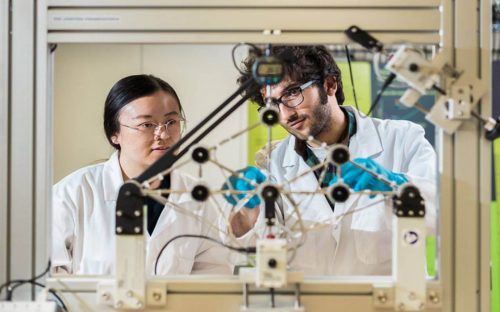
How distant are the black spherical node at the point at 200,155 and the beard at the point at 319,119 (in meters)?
0.95

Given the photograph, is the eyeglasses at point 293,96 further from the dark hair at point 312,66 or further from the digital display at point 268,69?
the digital display at point 268,69

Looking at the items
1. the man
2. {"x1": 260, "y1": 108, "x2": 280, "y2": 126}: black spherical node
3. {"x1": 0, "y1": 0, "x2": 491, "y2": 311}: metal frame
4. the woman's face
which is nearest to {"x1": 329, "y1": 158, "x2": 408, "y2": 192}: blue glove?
the man

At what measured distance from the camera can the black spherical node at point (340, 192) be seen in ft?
4.18

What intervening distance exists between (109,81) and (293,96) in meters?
1.38

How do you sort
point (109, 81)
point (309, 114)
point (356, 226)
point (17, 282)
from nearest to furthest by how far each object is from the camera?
point (17, 282)
point (356, 226)
point (309, 114)
point (109, 81)

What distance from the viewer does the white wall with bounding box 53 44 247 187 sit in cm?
319

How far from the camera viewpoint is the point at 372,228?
203 cm

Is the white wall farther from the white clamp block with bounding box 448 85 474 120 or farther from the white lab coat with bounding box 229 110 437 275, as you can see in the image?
the white clamp block with bounding box 448 85 474 120

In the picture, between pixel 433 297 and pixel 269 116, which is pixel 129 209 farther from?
pixel 433 297

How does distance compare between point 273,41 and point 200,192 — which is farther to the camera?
point 273,41

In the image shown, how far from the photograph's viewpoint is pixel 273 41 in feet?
4.56

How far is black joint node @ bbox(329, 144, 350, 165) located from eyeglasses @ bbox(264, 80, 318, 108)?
822mm

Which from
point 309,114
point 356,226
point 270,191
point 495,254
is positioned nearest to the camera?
point 270,191

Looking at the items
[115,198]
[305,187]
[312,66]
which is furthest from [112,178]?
[312,66]
